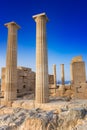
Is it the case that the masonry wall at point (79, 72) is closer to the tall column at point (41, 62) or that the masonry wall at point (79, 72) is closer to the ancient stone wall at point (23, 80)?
the ancient stone wall at point (23, 80)

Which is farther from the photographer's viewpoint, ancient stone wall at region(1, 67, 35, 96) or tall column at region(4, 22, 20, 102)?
ancient stone wall at region(1, 67, 35, 96)

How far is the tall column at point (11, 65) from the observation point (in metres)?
10.4

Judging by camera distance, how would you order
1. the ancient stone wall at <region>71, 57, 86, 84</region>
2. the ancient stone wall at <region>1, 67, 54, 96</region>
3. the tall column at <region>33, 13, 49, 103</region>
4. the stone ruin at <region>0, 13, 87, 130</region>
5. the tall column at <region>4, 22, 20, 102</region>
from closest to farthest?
the stone ruin at <region>0, 13, 87, 130</region> < the tall column at <region>33, 13, 49, 103</region> < the tall column at <region>4, 22, 20, 102</region> < the ancient stone wall at <region>71, 57, 86, 84</region> < the ancient stone wall at <region>1, 67, 54, 96</region>

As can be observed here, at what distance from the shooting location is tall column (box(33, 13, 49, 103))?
9000 mm

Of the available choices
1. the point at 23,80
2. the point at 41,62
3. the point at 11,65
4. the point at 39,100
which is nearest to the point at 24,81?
the point at 23,80

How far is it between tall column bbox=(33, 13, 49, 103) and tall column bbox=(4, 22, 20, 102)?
2.39 m

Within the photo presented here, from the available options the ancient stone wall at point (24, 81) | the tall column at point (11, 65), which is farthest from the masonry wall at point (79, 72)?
the tall column at point (11, 65)

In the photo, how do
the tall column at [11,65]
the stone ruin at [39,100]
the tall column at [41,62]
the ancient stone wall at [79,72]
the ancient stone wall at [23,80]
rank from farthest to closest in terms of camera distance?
the ancient stone wall at [23,80]
the ancient stone wall at [79,72]
the tall column at [11,65]
the tall column at [41,62]
the stone ruin at [39,100]

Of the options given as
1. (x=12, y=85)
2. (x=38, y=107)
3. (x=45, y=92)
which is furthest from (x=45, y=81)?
(x=12, y=85)

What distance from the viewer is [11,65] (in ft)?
35.6

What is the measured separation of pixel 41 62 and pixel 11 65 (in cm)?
287

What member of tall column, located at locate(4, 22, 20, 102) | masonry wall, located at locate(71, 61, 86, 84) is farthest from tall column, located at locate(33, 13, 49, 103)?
masonry wall, located at locate(71, 61, 86, 84)

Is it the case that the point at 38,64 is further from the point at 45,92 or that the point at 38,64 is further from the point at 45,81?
the point at 45,92

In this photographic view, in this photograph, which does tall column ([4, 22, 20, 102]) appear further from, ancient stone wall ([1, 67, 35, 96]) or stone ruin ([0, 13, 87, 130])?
ancient stone wall ([1, 67, 35, 96])
